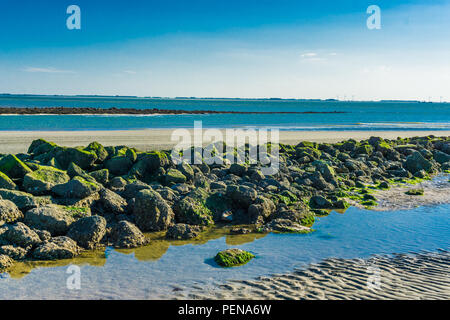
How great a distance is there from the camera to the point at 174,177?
36.8 ft

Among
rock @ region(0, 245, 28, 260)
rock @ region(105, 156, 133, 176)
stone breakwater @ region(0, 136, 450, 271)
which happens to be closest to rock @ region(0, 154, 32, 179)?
stone breakwater @ region(0, 136, 450, 271)

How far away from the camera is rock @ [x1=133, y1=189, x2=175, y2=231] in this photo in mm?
8648

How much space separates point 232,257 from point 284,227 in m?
2.32

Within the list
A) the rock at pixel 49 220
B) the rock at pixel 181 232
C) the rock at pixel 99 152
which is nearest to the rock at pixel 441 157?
the rock at pixel 181 232

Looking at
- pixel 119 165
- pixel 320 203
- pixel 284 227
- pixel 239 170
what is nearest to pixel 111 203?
pixel 119 165

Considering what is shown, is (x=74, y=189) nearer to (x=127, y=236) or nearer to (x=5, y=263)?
(x=127, y=236)

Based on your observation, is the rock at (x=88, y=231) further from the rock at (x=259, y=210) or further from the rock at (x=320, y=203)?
the rock at (x=320, y=203)

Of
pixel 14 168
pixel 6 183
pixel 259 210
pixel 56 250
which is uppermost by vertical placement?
pixel 14 168

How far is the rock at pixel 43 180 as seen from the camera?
30.0ft

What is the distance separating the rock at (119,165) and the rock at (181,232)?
4.08 m

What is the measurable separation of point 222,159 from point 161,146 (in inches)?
311

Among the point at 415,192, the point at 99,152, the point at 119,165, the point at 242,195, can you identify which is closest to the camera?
the point at 242,195

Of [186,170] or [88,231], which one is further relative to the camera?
[186,170]

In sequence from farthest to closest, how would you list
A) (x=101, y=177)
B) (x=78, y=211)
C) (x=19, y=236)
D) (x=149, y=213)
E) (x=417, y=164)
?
(x=417, y=164), (x=101, y=177), (x=149, y=213), (x=78, y=211), (x=19, y=236)
